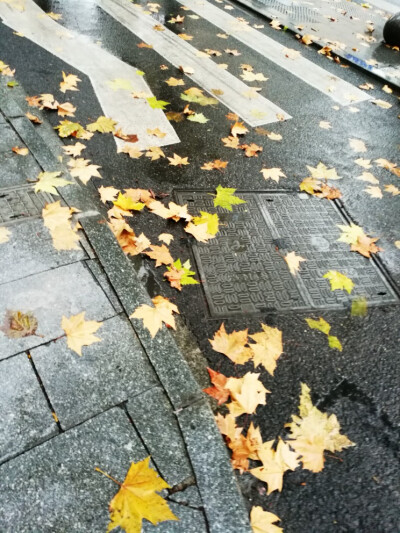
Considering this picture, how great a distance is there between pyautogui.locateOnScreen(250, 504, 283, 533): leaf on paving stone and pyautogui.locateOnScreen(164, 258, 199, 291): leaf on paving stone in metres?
1.34

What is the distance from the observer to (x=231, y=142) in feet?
13.2

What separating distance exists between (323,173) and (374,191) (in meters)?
0.51

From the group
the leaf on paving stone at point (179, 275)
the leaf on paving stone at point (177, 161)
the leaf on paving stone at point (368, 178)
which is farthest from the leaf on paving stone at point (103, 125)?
the leaf on paving stone at point (368, 178)

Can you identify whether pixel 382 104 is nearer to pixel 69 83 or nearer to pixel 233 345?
pixel 69 83

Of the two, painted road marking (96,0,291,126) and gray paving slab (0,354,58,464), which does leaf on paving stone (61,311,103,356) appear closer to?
gray paving slab (0,354,58,464)

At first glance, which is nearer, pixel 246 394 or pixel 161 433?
pixel 161 433

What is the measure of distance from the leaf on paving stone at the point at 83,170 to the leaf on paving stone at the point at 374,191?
2509 millimetres

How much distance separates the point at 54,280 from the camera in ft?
7.82

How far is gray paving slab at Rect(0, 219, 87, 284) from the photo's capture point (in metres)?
2.39

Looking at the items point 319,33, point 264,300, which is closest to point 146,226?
point 264,300

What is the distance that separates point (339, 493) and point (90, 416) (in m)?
1.25

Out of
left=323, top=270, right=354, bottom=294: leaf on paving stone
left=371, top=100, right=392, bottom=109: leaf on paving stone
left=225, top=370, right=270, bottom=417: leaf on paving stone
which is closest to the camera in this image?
left=225, top=370, right=270, bottom=417: leaf on paving stone

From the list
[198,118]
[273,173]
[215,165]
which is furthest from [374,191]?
[198,118]

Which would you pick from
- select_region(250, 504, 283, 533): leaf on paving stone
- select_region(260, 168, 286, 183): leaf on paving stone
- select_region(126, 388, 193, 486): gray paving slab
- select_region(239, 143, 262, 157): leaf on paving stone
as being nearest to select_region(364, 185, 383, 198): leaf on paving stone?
select_region(260, 168, 286, 183): leaf on paving stone
